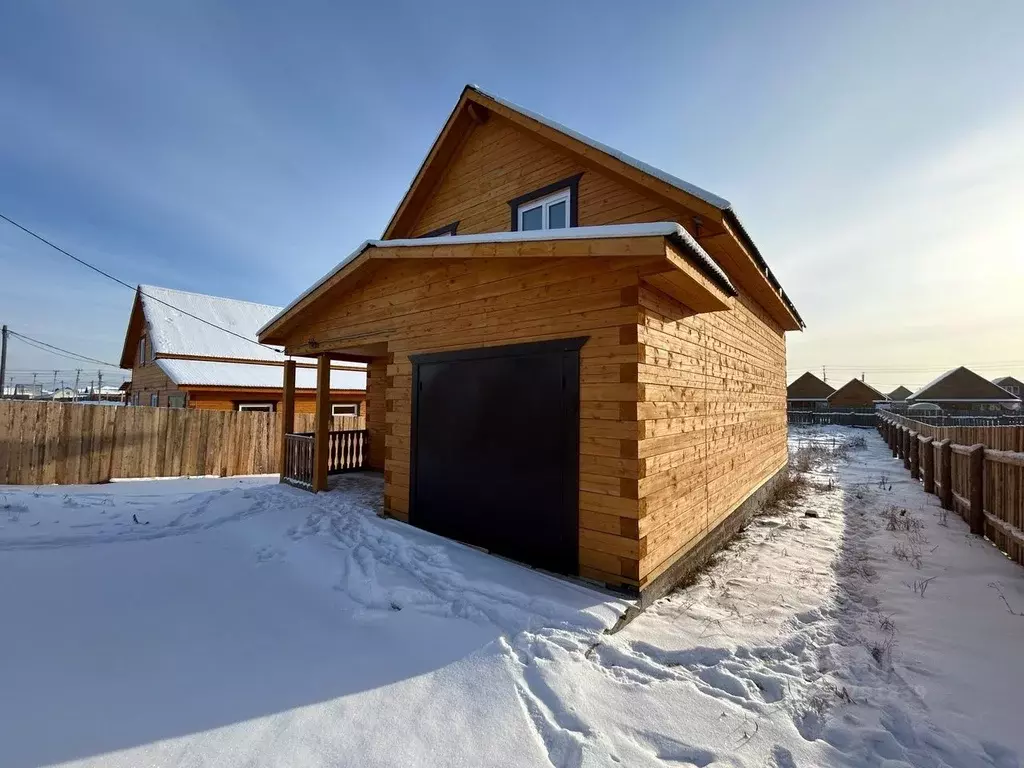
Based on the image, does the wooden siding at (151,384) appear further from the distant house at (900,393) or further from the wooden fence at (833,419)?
the distant house at (900,393)

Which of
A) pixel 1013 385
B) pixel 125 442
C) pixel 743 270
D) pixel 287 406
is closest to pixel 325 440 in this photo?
pixel 287 406

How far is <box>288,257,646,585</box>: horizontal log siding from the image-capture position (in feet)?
14.3

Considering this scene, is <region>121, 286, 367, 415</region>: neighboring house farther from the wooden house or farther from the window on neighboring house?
the wooden house

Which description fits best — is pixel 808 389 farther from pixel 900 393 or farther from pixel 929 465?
pixel 900 393

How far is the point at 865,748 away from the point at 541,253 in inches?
174

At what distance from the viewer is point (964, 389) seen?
36.9 m

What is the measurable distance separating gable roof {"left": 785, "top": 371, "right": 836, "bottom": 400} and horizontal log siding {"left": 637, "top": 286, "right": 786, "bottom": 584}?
4712 centimetres

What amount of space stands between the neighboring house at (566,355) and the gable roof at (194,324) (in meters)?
12.4

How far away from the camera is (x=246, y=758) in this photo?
2336 millimetres

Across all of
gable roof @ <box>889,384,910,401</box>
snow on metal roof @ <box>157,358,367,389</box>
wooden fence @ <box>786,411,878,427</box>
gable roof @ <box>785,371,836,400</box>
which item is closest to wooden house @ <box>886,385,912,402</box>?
gable roof @ <box>889,384,910,401</box>

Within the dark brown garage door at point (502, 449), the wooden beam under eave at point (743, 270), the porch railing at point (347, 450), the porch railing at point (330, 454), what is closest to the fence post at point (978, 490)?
the wooden beam under eave at point (743, 270)

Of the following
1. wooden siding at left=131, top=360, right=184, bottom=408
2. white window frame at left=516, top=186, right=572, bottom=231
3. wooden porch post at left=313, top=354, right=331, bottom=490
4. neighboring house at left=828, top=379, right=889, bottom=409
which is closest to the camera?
white window frame at left=516, top=186, right=572, bottom=231

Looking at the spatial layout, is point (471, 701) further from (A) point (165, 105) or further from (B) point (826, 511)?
(A) point (165, 105)

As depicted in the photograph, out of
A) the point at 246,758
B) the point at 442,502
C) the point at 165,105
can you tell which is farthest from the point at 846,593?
the point at 165,105
